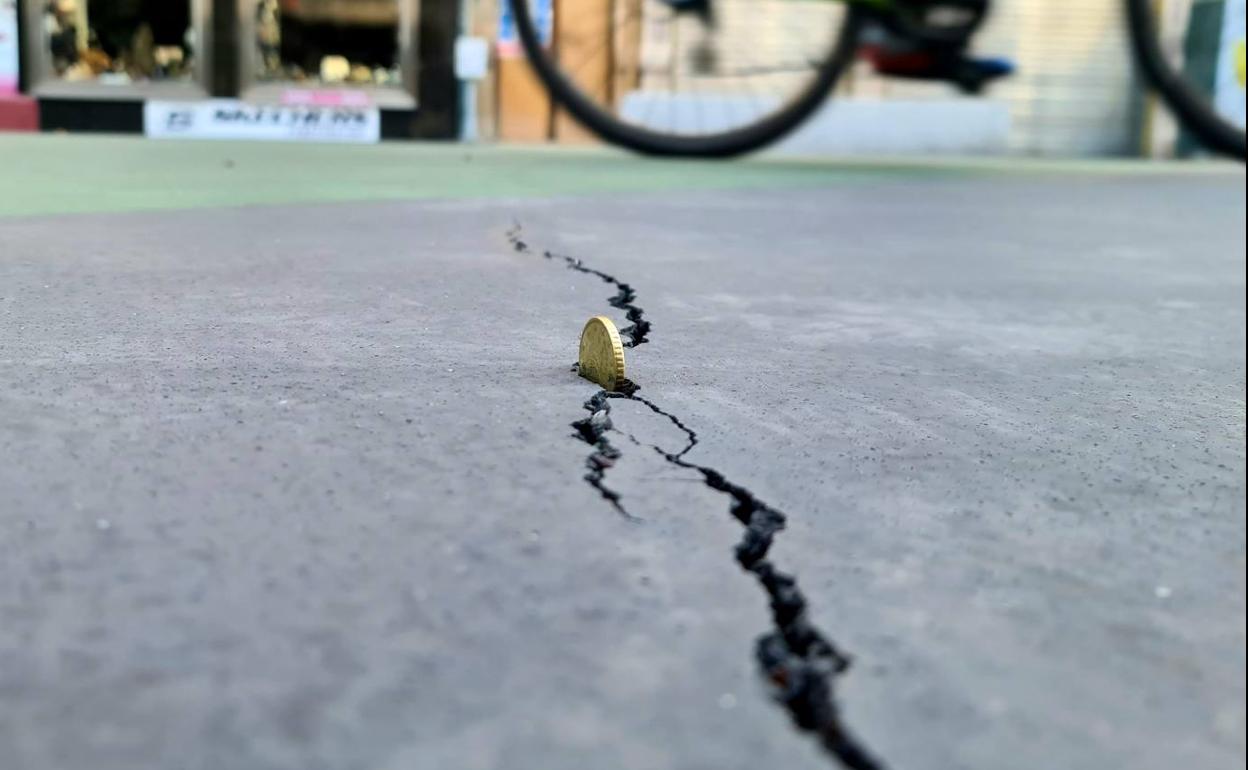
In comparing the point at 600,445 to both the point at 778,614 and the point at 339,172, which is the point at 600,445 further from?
the point at 339,172

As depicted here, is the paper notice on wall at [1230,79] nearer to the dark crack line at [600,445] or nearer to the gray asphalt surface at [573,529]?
the gray asphalt surface at [573,529]

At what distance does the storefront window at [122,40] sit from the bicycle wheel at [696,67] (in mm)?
4234

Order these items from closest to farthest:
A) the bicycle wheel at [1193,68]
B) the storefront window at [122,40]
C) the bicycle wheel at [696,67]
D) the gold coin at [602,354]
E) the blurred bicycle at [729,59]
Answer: the gold coin at [602,354] < the bicycle wheel at [1193,68] < the blurred bicycle at [729,59] < the bicycle wheel at [696,67] < the storefront window at [122,40]

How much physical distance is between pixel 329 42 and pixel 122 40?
4.34 ft

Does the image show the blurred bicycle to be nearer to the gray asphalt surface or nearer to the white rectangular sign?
the gray asphalt surface

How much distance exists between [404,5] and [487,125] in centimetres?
98

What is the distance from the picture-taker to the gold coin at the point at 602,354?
A: 1903 millimetres

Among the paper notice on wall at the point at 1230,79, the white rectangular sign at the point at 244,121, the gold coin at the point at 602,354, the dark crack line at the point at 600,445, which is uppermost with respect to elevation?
the paper notice on wall at the point at 1230,79

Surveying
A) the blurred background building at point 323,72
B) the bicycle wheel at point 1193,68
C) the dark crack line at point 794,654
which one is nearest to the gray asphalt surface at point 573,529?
the dark crack line at point 794,654

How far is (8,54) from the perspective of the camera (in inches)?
353

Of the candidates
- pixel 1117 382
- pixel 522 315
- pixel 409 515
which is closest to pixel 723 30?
pixel 522 315

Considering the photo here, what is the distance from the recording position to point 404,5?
31.0ft

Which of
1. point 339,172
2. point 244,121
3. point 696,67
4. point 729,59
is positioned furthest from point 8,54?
point 729,59

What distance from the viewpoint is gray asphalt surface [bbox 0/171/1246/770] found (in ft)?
3.15
